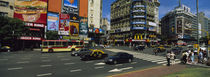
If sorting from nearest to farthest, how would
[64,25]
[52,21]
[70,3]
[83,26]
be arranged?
[52,21] < [64,25] < [70,3] < [83,26]

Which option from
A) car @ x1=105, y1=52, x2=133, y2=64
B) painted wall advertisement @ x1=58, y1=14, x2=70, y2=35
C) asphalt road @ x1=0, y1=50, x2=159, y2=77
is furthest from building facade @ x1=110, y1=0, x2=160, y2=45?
asphalt road @ x1=0, y1=50, x2=159, y2=77

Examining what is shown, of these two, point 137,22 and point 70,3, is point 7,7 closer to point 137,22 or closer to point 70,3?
point 70,3

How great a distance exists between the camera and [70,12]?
56750 millimetres

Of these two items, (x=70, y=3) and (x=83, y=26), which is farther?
(x=83, y=26)

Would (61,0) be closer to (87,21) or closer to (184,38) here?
(87,21)

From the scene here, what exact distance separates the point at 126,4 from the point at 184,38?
201 ft

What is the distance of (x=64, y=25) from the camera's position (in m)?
53.9

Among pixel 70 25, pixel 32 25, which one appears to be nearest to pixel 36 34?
pixel 32 25

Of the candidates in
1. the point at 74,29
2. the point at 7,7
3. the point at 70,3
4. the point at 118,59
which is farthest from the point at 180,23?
the point at 7,7

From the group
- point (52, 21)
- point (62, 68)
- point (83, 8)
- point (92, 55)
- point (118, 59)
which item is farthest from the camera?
point (83, 8)

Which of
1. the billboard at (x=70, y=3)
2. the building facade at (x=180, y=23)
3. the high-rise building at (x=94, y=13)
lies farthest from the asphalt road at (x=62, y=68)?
the building facade at (x=180, y=23)

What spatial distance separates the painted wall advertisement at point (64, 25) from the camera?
5306 centimetres

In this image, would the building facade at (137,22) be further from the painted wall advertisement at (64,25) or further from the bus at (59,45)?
the bus at (59,45)

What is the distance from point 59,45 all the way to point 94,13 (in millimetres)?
43724
